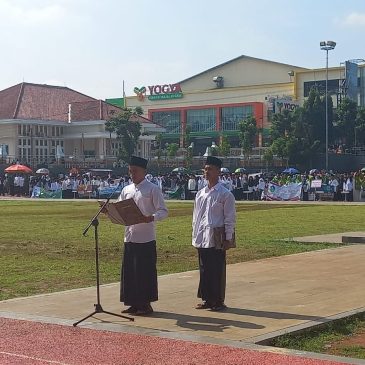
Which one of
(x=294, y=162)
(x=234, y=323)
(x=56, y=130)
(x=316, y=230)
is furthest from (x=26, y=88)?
(x=234, y=323)

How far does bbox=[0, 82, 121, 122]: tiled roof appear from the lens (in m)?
73.9

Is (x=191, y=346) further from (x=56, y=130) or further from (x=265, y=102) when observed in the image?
(x=265, y=102)

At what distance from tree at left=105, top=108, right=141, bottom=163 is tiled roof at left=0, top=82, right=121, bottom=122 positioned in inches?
235

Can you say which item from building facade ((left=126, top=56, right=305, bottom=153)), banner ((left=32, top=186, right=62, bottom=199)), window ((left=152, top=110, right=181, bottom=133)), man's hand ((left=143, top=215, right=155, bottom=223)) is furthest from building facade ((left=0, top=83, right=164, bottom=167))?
man's hand ((left=143, top=215, right=155, bottom=223))

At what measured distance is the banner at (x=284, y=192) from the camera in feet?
141

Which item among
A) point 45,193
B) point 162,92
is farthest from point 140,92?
point 45,193

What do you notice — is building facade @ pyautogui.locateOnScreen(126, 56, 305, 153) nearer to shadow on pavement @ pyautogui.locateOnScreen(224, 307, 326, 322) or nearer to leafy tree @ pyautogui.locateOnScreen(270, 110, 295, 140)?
leafy tree @ pyautogui.locateOnScreen(270, 110, 295, 140)

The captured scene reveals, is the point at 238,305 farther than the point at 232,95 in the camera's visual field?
No

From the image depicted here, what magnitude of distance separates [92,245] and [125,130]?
169 ft

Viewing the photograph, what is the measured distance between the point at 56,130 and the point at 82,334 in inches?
2767

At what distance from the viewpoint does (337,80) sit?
8838cm

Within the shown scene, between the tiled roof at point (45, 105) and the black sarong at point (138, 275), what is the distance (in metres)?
64.5

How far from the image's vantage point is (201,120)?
101438 mm

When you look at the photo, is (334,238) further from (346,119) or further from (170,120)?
(170,120)
